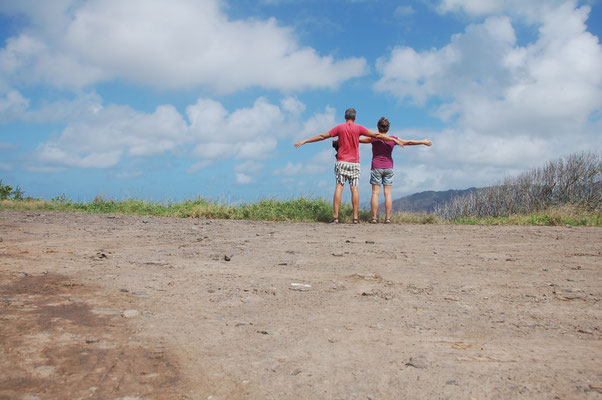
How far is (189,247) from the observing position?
22.2 ft

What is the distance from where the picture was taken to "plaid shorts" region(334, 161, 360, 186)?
10398mm

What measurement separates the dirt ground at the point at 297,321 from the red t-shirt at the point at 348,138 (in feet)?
12.7

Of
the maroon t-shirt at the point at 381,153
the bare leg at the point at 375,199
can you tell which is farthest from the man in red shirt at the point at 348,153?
the bare leg at the point at 375,199

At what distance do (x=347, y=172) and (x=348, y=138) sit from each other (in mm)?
761

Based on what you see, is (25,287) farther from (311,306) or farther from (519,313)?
(519,313)

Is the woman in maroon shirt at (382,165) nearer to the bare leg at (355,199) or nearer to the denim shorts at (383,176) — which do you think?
the denim shorts at (383,176)

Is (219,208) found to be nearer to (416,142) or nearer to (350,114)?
(350,114)

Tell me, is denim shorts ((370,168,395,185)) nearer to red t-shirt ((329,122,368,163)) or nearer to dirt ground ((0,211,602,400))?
red t-shirt ((329,122,368,163))

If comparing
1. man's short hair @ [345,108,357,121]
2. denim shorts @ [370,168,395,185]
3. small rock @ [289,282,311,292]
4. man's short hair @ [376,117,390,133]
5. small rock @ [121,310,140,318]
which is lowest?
small rock @ [121,310,140,318]

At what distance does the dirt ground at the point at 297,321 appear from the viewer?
260 centimetres

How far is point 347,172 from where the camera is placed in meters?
10.4

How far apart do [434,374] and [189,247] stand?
4.73 m

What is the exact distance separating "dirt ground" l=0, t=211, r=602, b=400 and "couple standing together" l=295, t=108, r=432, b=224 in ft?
11.8

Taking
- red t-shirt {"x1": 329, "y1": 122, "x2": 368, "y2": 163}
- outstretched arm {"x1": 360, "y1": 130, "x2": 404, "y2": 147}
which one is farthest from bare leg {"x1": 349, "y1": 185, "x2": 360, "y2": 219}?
outstretched arm {"x1": 360, "y1": 130, "x2": 404, "y2": 147}
